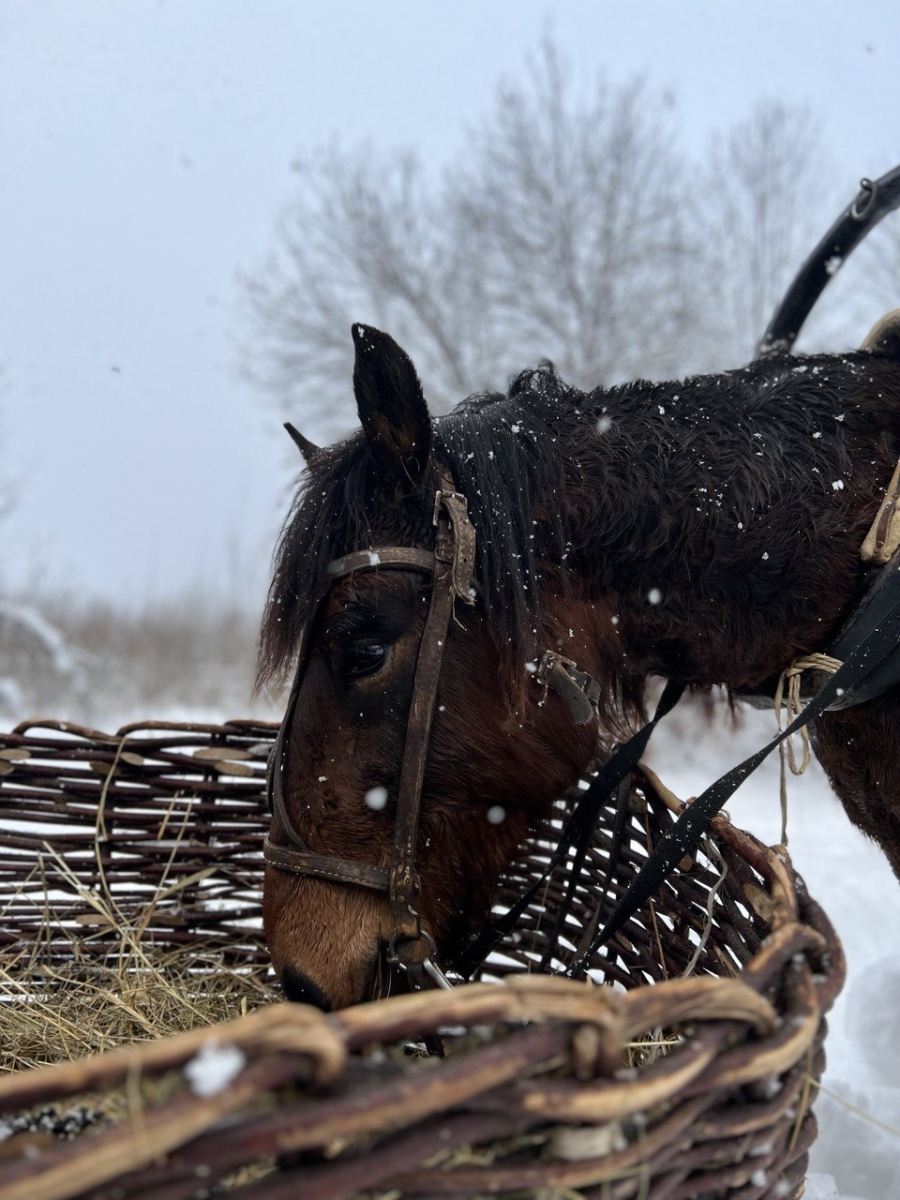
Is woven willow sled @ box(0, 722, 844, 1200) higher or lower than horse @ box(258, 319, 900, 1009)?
lower

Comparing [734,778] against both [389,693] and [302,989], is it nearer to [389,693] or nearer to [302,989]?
[389,693]

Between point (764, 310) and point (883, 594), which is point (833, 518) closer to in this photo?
point (883, 594)

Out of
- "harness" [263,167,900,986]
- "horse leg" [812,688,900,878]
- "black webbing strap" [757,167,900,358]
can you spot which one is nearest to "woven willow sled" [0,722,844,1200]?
"harness" [263,167,900,986]

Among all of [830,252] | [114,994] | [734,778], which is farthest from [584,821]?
[830,252]

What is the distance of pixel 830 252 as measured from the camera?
2.36m

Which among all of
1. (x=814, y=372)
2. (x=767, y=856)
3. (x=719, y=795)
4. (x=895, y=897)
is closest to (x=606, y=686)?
(x=719, y=795)

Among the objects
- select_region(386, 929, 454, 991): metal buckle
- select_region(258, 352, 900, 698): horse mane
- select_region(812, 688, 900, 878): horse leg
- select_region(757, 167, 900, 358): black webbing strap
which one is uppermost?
select_region(757, 167, 900, 358): black webbing strap

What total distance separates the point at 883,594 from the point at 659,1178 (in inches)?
48.6

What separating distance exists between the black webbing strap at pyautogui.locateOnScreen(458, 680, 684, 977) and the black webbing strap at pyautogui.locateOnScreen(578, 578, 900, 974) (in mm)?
253

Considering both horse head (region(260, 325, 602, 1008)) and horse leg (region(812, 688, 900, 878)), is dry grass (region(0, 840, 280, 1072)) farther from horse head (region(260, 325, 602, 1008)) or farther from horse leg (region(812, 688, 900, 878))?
horse leg (region(812, 688, 900, 878))

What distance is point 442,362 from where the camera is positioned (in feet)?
34.5

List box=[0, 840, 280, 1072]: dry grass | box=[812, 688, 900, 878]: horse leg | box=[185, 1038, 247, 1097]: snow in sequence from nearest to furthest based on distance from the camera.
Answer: box=[185, 1038, 247, 1097]: snow → box=[812, 688, 900, 878]: horse leg → box=[0, 840, 280, 1072]: dry grass

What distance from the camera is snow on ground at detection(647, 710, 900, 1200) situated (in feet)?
7.25

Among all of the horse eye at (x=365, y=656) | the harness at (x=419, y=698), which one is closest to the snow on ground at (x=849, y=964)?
the harness at (x=419, y=698)
